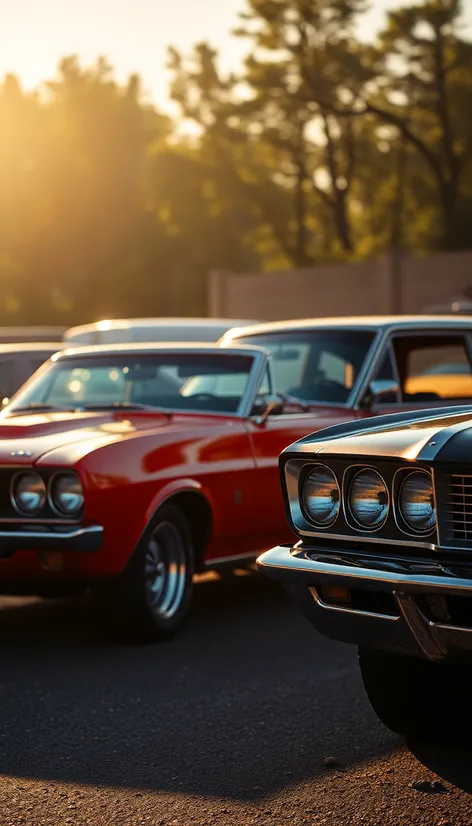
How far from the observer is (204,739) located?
5.05 meters

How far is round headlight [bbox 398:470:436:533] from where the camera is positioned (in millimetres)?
4113

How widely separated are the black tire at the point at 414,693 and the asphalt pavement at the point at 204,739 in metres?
0.10

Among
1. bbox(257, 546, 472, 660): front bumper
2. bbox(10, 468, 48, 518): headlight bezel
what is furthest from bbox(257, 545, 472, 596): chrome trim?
bbox(10, 468, 48, 518): headlight bezel

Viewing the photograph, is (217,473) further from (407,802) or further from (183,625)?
(407,802)

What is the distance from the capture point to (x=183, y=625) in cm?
735

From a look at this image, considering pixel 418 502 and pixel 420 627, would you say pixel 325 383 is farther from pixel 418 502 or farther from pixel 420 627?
pixel 420 627

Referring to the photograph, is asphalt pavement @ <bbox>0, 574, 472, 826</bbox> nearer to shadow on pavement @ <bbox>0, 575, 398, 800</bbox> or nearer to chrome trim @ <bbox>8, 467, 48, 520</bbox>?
shadow on pavement @ <bbox>0, 575, 398, 800</bbox>

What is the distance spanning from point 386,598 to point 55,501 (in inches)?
109

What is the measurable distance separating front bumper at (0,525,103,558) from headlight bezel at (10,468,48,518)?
10 cm

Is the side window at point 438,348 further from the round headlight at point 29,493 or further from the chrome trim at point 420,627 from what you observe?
the chrome trim at point 420,627

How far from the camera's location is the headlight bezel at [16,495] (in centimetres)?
659

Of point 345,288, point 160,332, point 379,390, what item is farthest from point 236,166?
point 379,390

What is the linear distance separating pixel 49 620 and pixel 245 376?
188 centimetres

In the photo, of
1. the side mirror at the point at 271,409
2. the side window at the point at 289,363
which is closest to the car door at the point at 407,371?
the side window at the point at 289,363
